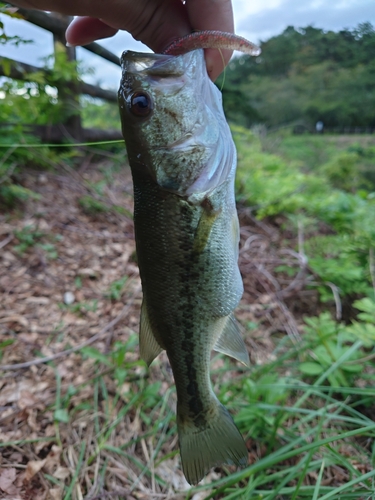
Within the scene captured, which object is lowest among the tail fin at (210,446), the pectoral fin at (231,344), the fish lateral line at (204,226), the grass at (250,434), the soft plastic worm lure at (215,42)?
the grass at (250,434)

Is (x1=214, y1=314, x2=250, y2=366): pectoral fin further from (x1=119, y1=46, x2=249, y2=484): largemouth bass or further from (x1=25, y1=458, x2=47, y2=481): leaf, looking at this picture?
(x1=25, y1=458, x2=47, y2=481): leaf

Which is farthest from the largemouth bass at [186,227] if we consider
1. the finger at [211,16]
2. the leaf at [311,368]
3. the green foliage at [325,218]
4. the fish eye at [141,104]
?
the green foliage at [325,218]

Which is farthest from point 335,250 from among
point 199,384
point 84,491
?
point 84,491

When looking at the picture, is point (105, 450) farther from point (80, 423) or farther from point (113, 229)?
point (113, 229)

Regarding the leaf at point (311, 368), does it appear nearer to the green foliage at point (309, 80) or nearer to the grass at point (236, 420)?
the grass at point (236, 420)

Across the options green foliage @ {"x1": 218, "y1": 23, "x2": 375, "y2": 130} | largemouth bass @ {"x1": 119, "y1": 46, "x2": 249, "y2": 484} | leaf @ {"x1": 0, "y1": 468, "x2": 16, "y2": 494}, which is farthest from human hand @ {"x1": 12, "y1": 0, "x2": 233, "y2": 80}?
green foliage @ {"x1": 218, "y1": 23, "x2": 375, "y2": 130}
